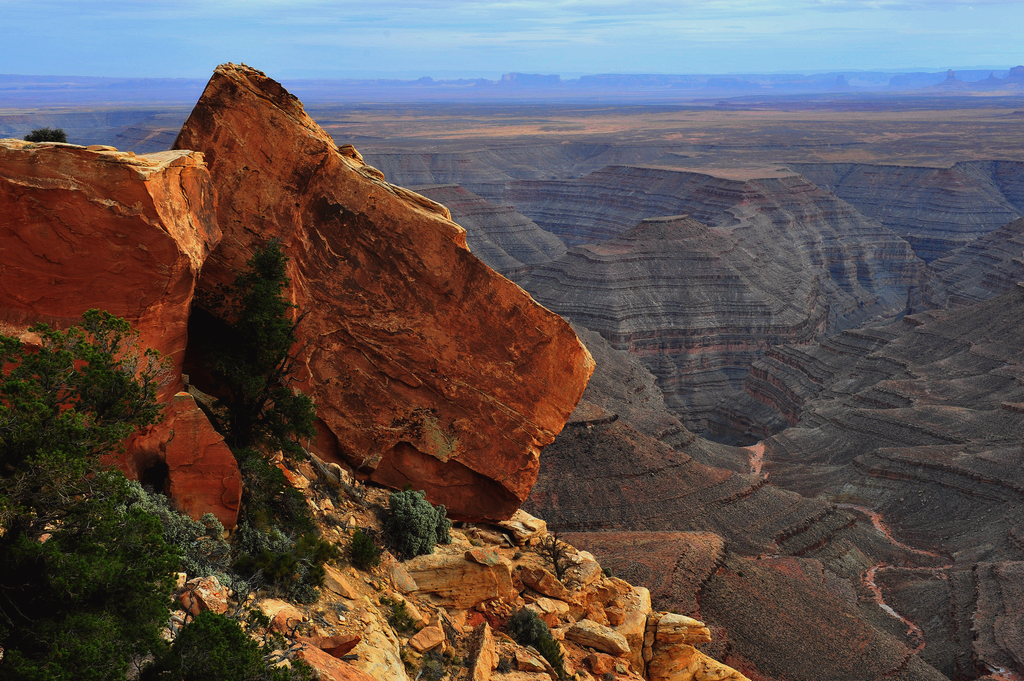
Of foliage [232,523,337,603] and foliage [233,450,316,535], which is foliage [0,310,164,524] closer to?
foliage [232,523,337,603]

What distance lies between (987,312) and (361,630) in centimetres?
9503

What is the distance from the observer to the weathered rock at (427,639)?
54.1 ft

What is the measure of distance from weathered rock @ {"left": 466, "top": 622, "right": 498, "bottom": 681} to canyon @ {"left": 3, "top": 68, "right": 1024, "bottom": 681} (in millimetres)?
5520

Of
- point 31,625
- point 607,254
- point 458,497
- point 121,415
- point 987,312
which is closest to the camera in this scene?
point 31,625

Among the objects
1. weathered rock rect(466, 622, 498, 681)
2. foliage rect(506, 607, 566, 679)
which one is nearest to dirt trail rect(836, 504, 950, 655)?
foliage rect(506, 607, 566, 679)

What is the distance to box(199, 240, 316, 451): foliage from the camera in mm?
18906

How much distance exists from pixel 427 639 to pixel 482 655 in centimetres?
129

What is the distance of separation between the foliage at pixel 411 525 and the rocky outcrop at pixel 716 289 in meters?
78.8

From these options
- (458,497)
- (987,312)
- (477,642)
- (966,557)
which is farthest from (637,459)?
(987,312)

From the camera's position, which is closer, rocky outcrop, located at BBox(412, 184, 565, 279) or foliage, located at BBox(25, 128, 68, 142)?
foliage, located at BBox(25, 128, 68, 142)

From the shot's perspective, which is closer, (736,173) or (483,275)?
(483,275)

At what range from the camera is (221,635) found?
11.2 meters

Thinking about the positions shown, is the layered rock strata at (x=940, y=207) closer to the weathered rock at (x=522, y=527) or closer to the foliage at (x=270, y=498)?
the weathered rock at (x=522, y=527)

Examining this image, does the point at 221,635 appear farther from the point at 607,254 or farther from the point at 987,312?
the point at 607,254
